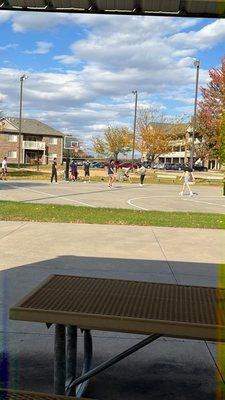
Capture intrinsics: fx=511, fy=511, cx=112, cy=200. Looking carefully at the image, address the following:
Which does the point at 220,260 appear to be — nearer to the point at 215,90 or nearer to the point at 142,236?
the point at 142,236

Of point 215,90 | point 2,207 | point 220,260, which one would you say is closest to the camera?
point 220,260

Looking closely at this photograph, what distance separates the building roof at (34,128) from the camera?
8956cm

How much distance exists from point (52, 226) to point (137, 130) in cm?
7391

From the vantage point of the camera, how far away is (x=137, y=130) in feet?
277

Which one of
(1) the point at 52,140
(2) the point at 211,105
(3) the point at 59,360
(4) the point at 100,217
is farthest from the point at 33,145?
(3) the point at 59,360

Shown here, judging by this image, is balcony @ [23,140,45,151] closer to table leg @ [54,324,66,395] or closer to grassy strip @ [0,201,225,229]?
grassy strip @ [0,201,225,229]

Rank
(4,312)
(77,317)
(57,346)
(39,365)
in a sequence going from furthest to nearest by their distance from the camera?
(4,312) < (39,365) < (57,346) < (77,317)

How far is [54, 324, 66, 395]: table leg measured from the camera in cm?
319

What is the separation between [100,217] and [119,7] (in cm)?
923

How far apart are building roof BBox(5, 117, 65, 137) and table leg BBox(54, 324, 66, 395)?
284 feet

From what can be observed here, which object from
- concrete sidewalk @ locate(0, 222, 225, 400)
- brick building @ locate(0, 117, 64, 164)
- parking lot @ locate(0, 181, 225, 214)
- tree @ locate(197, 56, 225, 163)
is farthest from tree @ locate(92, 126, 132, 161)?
concrete sidewalk @ locate(0, 222, 225, 400)

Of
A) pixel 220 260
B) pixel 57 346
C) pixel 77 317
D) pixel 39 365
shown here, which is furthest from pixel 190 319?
pixel 220 260

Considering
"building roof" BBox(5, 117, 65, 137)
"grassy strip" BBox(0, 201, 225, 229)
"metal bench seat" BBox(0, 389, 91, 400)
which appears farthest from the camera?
"building roof" BBox(5, 117, 65, 137)

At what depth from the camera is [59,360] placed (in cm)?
322
